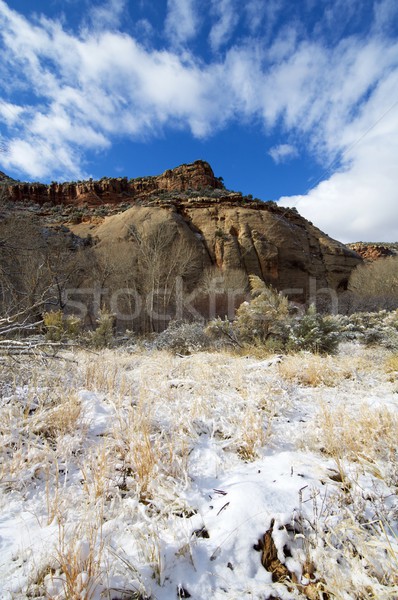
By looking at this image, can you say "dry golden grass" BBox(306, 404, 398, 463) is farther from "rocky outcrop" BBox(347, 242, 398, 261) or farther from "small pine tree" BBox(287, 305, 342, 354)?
"rocky outcrop" BBox(347, 242, 398, 261)

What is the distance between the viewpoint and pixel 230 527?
1210mm

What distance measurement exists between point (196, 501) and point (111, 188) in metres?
42.1

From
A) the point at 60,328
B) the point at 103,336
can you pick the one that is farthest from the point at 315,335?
the point at 60,328

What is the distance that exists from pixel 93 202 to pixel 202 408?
40.0 meters

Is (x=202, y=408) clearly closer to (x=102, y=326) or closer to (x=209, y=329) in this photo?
(x=209, y=329)

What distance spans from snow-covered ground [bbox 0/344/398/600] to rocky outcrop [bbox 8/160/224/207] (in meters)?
38.4

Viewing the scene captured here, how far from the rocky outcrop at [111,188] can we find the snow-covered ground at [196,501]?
3837cm

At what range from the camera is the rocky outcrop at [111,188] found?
37.7m

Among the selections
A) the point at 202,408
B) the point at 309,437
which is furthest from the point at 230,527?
the point at 202,408

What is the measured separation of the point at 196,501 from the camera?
142 centimetres

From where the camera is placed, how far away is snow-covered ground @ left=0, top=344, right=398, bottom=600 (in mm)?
977

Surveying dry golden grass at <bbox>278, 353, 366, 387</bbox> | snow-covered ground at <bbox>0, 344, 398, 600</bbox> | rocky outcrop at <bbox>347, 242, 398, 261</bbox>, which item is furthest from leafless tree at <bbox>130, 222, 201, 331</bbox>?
rocky outcrop at <bbox>347, 242, 398, 261</bbox>

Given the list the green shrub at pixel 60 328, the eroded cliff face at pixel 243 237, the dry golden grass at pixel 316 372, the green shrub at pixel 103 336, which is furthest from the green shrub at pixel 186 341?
the eroded cliff face at pixel 243 237

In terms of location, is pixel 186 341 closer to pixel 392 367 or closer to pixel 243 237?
pixel 392 367
